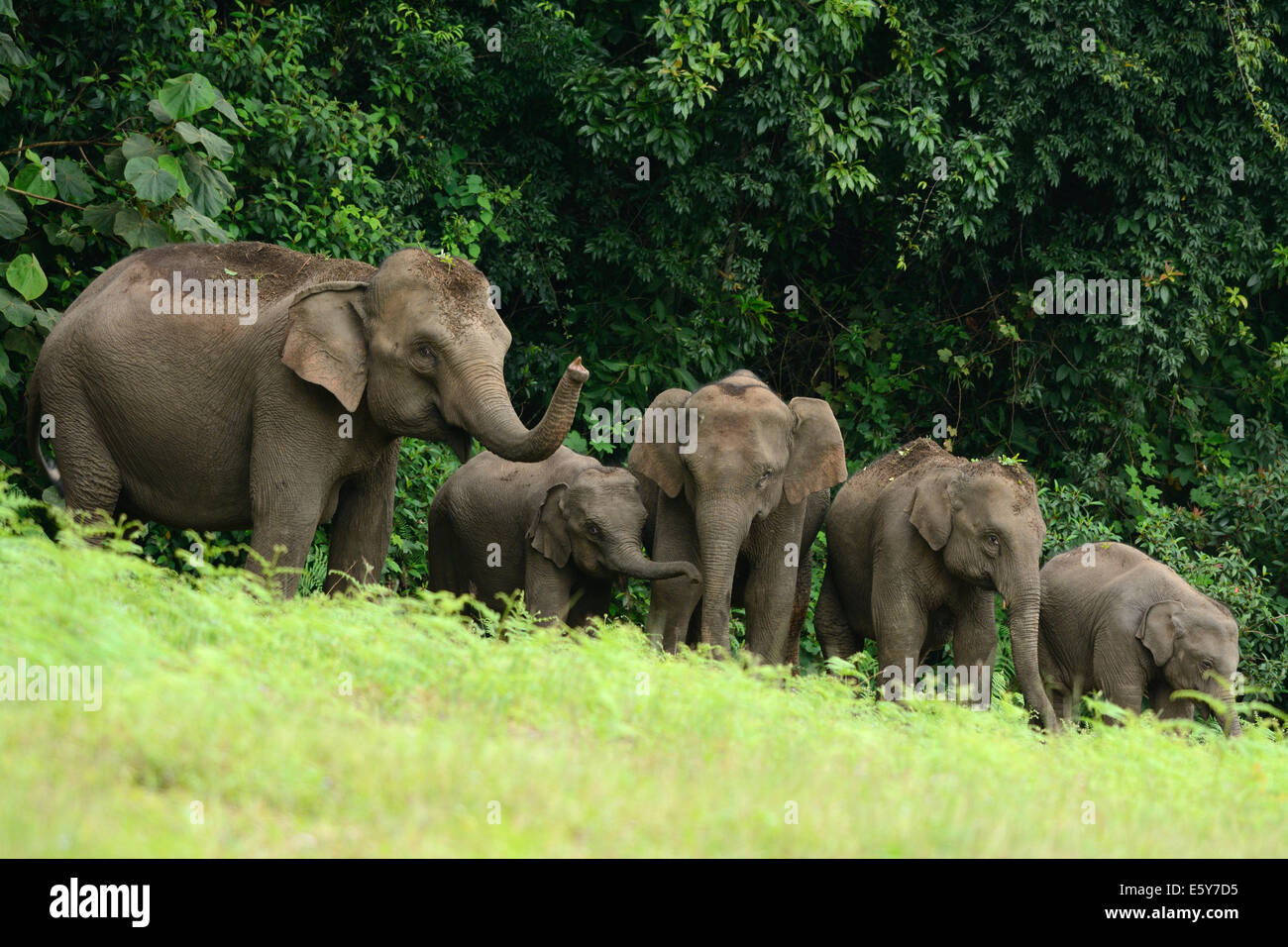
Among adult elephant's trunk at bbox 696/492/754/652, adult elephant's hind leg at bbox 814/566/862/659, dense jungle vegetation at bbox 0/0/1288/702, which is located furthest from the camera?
dense jungle vegetation at bbox 0/0/1288/702

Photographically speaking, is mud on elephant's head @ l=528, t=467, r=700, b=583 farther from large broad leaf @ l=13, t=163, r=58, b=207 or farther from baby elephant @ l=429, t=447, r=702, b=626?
large broad leaf @ l=13, t=163, r=58, b=207

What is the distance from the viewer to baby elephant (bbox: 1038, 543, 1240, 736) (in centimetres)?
1207

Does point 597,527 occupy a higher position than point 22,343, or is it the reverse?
point 22,343

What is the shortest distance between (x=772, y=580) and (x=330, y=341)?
12.7 feet

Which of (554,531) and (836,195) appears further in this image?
(836,195)

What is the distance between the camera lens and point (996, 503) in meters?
11.0

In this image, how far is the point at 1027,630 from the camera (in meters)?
10.9

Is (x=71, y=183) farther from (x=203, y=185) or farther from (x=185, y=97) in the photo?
(x=185, y=97)

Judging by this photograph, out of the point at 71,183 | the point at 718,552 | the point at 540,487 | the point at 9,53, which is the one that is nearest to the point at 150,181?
the point at 71,183

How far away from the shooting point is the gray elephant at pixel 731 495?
1066 centimetres

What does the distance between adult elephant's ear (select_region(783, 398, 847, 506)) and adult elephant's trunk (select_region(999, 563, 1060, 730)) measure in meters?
1.48

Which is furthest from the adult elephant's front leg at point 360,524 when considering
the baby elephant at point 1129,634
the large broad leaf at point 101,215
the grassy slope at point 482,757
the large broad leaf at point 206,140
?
the baby elephant at point 1129,634

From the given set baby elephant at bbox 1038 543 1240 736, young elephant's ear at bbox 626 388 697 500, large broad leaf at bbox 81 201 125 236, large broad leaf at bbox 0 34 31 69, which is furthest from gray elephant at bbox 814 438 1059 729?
large broad leaf at bbox 0 34 31 69
